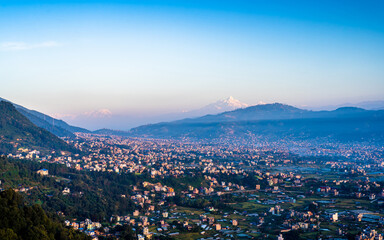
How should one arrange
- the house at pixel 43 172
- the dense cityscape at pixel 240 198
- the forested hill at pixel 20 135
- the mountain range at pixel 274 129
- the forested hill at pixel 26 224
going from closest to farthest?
the forested hill at pixel 26 224 → the dense cityscape at pixel 240 198 → the house at pixel 43 172 → the forested hill at pixel 20 135 → the mountain range at pixel 274 129

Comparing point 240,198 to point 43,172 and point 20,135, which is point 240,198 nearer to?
point 43,172

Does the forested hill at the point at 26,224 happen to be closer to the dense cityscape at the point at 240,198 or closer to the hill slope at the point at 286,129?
the dense cityscape at the point at 240,198

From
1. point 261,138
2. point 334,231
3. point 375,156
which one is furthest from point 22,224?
point 261,138

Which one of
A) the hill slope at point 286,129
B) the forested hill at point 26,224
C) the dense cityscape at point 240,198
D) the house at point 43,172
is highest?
the hill slope at point 286,129

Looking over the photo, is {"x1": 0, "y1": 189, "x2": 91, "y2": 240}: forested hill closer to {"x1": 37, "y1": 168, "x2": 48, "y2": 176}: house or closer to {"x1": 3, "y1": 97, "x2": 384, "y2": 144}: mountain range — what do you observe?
{"x1": 37, "y1": 168, "x2": 48, "y2": 176}: house

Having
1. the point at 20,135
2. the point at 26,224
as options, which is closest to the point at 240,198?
the point at 26,224

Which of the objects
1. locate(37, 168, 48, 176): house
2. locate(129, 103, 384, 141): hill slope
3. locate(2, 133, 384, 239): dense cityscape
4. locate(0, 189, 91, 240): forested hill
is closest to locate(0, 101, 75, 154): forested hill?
locate(2, 133, 384, 239): dense cityscape

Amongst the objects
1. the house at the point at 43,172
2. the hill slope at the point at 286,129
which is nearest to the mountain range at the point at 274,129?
the hill slope at the point at 286,129
